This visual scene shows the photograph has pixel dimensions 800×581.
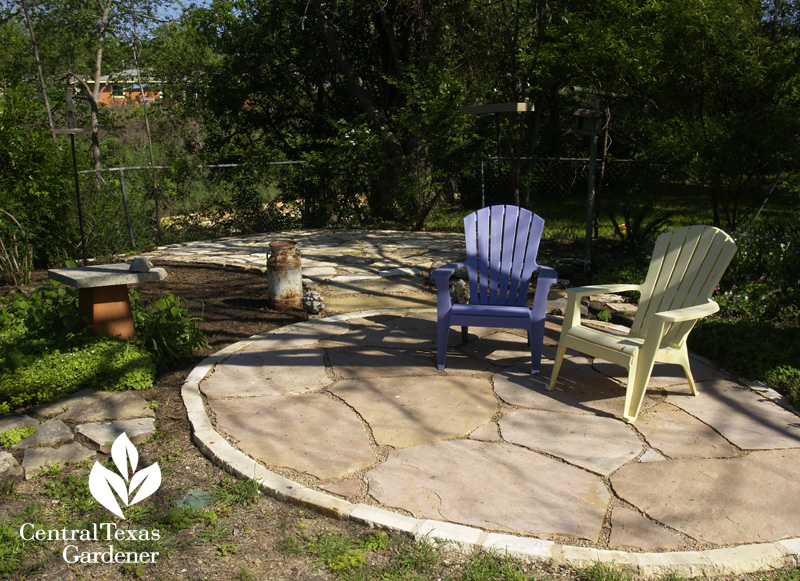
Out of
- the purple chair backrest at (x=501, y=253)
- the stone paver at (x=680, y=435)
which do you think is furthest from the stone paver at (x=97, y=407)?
the stone paver at (x=680, y=435)

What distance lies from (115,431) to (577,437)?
89.8 inches

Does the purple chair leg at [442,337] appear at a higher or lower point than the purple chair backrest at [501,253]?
lower

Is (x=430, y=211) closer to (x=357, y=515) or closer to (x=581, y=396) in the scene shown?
(x=581, y=396)

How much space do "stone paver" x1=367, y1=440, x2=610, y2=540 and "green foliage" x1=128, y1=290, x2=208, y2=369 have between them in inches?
73.9

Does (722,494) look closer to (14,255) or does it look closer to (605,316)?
(605,316)

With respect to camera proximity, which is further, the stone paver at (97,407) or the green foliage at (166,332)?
the green foliage at (166,332)

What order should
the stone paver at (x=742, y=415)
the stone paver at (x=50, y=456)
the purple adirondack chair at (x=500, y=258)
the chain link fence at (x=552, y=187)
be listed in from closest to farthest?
1. the stone paver at (x=50, y=456)
2. the stone paver at (x=742, y=415)
3. the purple adirondack chair at (x=500, y=258)
4. the chain link fence at (x=552, y=187)

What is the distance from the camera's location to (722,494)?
8.75 ft

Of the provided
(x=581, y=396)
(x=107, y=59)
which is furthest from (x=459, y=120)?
(x=107, y=59)

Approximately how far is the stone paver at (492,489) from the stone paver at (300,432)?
8.1 inches

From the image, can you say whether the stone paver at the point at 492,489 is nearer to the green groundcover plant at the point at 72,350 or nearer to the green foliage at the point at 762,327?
the green foliage at the point at 762,327

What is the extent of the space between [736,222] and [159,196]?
7.69 meters

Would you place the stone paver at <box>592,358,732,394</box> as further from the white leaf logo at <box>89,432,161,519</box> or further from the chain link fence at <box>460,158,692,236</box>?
the chain link fence at <box>460,158,692,236</box>

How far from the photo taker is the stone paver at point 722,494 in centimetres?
243
